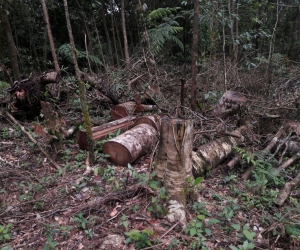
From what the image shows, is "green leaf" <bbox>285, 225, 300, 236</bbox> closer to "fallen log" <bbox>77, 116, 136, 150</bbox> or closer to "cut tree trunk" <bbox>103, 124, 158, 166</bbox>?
"cut tree trunk" <bbox>103, 124, 158, 166</bbox>

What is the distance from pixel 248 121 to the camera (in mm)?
5371

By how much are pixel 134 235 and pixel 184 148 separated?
1.15 metres

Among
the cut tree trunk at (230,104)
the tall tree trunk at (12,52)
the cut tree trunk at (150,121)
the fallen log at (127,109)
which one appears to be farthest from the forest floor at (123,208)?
the tall tree trunk at (12,52)

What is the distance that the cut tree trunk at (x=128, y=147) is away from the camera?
3.84 meters

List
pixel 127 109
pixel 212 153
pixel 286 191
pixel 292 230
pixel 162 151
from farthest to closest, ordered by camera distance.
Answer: pixel 127 109 → pixel 212 153 → pixel 286 191 → pixel 162 151 → pixel 292 230

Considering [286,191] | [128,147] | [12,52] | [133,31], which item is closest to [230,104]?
[286,191]

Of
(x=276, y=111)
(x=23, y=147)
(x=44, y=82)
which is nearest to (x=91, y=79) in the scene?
(x=44, y=82)

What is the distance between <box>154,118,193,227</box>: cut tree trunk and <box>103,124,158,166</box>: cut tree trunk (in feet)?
3.25

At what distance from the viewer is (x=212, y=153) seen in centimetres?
405

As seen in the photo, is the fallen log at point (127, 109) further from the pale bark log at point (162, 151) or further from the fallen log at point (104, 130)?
the pale bark log at point (162, 151)

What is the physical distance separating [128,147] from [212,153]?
4.62 feet

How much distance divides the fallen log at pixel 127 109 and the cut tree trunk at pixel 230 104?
1.56 metres

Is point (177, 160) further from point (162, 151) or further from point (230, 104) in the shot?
point (230, 104)

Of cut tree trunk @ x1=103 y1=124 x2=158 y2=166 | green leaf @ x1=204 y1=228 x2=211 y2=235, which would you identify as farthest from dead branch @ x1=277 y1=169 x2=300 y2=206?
cut tree trunk @ x1=103 y1=124 x2=158 y2=166
